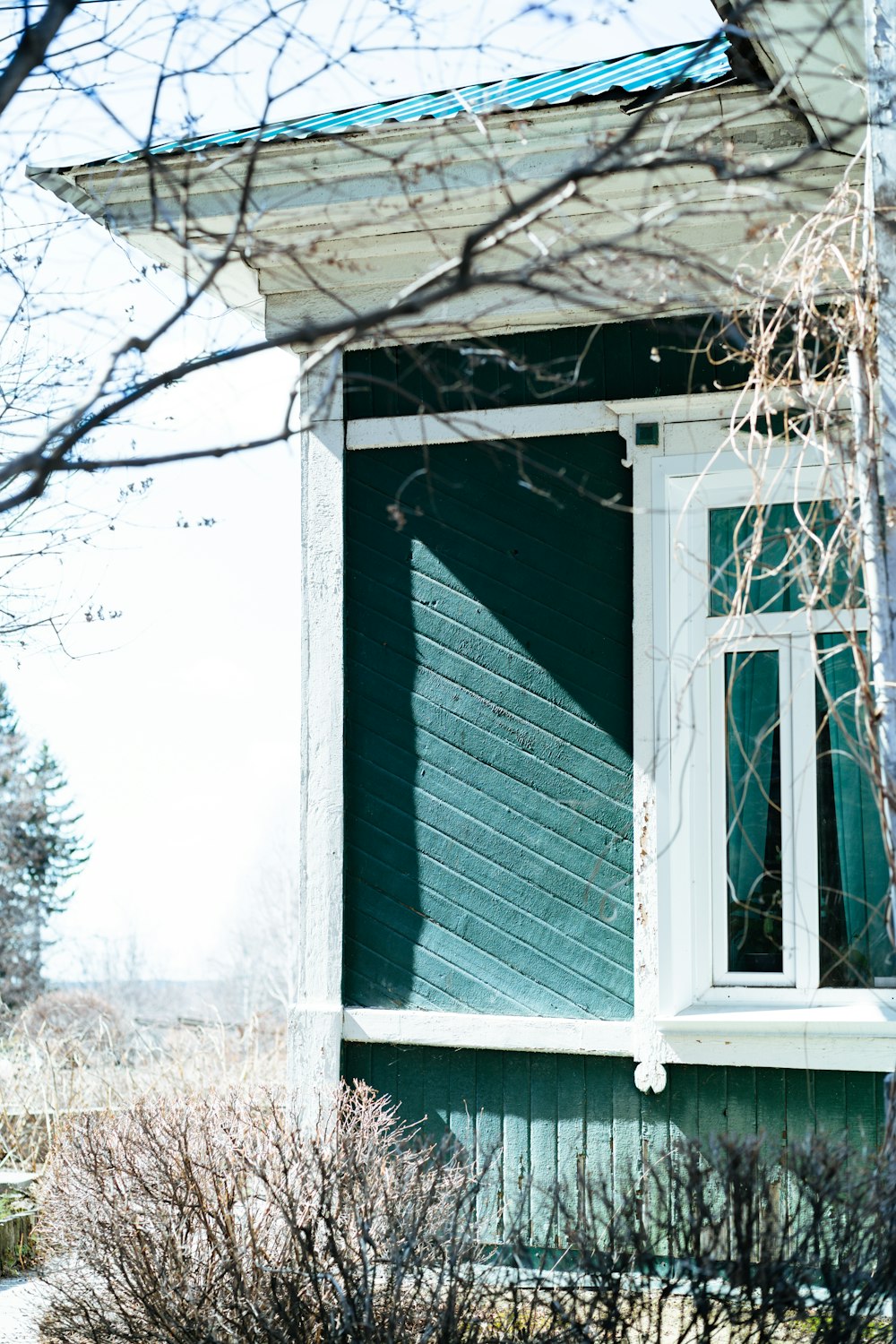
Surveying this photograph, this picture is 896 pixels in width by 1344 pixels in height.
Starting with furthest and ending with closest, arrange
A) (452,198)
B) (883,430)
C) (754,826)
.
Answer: (754,826) < (452,198) < (883,430)

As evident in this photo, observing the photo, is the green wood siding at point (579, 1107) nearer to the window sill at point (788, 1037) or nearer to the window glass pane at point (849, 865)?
the window sill at point (788, 1037)

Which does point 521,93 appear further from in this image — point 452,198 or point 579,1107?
point 579,1107

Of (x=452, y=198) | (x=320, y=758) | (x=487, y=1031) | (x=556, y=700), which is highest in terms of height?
(x=452, y=198)

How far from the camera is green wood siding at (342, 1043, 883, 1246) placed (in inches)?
189

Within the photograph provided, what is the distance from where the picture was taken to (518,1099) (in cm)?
520

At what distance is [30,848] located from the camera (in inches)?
1356

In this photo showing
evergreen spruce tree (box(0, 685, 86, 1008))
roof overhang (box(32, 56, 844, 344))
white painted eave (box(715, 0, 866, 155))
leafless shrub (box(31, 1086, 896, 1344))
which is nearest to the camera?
leafless shrub (box(31, 1086, 896, 1344))

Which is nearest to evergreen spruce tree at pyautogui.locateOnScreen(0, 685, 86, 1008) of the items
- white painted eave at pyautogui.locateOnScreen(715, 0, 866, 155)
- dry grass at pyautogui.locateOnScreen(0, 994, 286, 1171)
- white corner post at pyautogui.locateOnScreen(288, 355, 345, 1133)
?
dry grass at pyautogui.locateOnScreen(0, 994, 286, 1171)

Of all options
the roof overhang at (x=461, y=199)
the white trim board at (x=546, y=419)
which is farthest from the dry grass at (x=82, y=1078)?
the roof overhang at (x=461, y=199)

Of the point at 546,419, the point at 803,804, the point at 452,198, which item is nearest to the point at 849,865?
the point at 803,804

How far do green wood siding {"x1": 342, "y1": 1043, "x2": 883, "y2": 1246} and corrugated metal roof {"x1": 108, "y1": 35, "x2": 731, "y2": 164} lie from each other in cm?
331

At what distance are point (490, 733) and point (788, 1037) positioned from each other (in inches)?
61.1

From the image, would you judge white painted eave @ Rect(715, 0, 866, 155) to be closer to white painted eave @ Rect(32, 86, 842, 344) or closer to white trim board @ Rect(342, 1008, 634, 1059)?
white painted eave @ Rect(32, 86, 842, 344)

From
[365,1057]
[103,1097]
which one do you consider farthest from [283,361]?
[103,1097]
